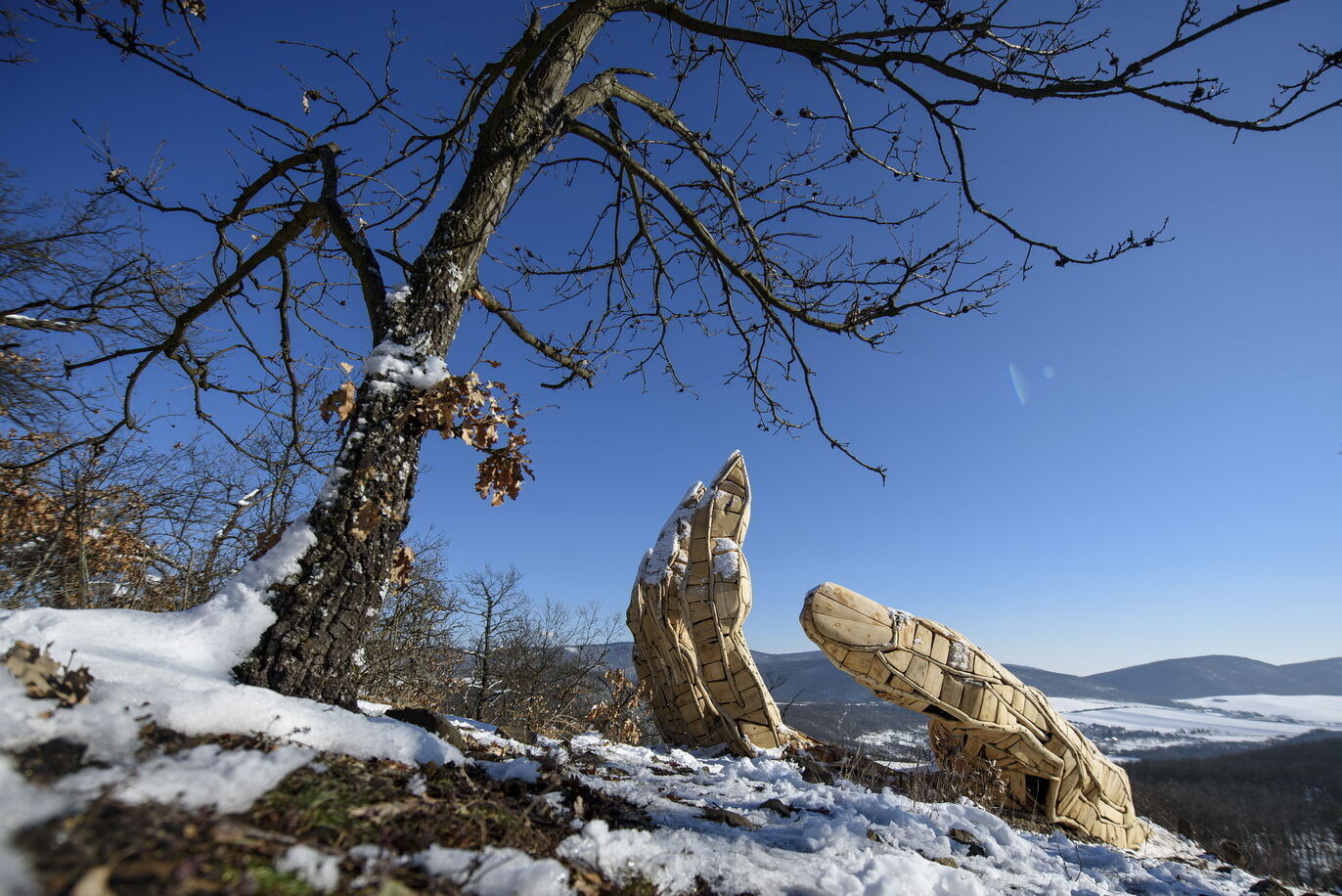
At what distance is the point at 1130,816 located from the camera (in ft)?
→ 16.2

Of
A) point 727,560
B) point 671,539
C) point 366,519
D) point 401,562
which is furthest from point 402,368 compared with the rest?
point 671,539

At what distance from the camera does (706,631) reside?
20.0ft

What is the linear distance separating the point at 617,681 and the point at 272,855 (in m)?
10.1

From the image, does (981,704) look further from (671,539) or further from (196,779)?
(196,779)

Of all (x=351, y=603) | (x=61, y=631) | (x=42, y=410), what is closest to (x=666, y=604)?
(x=351, y=603)

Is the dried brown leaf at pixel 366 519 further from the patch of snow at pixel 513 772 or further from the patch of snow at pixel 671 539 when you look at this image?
the patch of snow at pixel 671 539

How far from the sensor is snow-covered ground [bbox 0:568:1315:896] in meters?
1.22

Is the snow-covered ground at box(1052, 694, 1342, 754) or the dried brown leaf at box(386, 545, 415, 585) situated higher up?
the dried brown leaf at box(386, 545, 415, 585)

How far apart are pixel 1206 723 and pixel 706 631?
69426mm

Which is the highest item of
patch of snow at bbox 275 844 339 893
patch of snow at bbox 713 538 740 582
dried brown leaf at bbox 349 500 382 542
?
patch of snow at bbox 713 538 740 582

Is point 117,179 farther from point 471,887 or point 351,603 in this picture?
point 471,887

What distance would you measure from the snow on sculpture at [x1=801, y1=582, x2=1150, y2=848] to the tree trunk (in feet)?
11.7

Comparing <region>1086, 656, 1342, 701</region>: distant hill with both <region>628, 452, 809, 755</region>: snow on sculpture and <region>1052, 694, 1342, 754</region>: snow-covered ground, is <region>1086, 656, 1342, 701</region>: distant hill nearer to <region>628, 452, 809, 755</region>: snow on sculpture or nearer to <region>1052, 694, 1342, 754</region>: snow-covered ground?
<region>1052, 694, 1342, 754</region>: snow-covered ground

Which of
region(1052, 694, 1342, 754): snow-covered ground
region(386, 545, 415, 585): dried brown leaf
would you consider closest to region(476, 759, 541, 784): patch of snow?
region(386, 545, 415, 585): dried brown leaf
